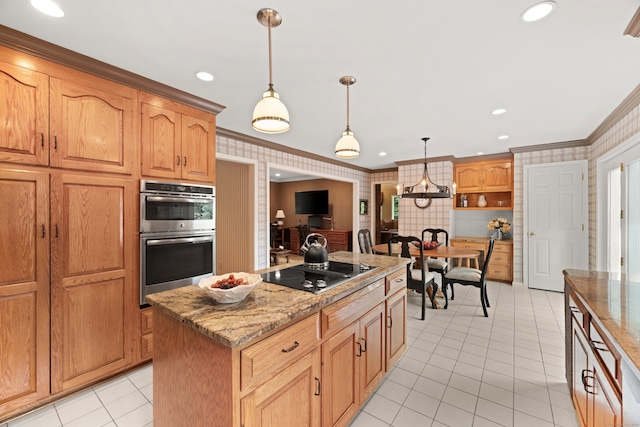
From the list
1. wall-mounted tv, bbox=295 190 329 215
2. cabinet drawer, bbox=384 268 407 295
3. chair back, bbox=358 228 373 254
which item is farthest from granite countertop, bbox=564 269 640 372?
wall-mounted tv, bbox=295 190 329 215

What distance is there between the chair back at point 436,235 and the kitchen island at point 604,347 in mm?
2957

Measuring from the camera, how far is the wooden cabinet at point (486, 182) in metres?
5.24

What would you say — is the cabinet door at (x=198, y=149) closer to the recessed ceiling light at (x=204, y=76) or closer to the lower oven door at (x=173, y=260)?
the recessed ceiling light at (x=204, y=76)

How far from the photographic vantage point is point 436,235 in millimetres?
5109

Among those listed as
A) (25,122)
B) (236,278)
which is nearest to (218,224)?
(25,122)

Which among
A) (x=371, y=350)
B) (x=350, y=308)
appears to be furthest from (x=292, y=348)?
(x=371, y=350)

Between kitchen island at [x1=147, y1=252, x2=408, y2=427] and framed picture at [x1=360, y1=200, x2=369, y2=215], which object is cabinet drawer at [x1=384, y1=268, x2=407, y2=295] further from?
framed picture at [x1=360, y1=200, x2=369, y2=215]

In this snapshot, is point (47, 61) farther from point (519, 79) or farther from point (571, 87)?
point (571, 87)

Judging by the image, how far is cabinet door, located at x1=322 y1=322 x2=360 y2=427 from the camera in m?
1.47

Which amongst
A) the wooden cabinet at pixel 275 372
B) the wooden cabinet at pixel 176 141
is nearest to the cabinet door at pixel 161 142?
the wooden cabinet at pixel 176 141

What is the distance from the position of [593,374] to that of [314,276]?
1485 mm

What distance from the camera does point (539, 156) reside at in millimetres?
4617

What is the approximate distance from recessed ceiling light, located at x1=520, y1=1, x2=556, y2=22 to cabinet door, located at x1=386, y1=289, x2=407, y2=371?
1.96 meters

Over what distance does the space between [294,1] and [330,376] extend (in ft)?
6.55
